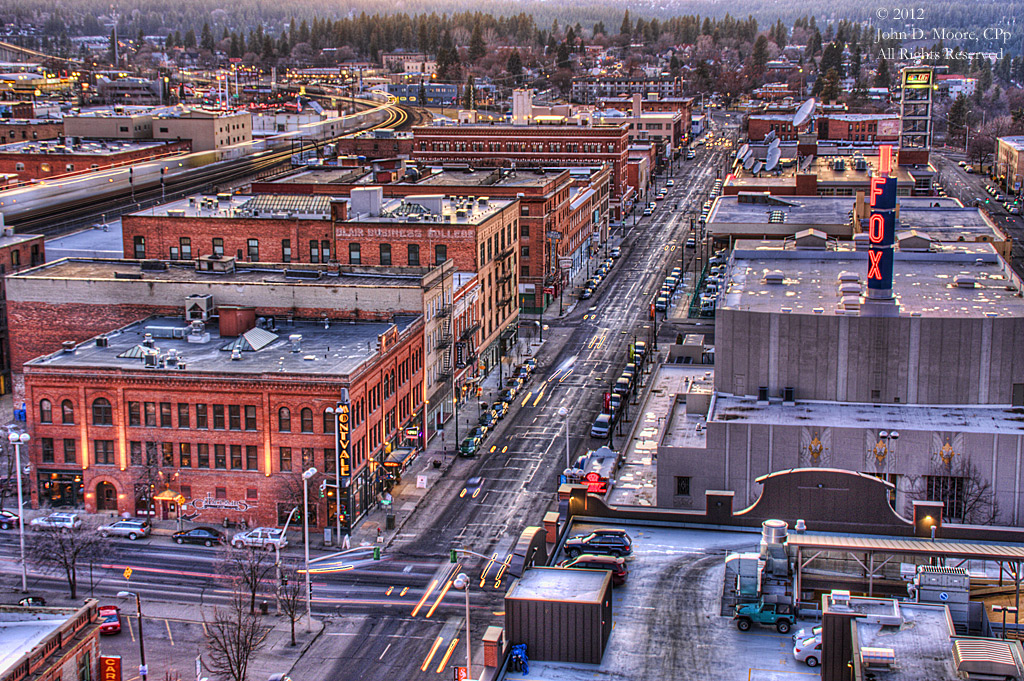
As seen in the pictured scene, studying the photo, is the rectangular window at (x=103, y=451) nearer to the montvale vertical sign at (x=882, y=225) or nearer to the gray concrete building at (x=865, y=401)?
the gray concrete building at (x=865, y=401)

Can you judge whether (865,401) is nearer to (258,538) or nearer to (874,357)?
(874,357)

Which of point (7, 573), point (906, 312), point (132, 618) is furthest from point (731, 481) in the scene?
point (7, 573)

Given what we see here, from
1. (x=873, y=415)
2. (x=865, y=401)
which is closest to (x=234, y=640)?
(x=873, y=415)

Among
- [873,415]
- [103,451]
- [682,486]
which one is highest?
[873,415]

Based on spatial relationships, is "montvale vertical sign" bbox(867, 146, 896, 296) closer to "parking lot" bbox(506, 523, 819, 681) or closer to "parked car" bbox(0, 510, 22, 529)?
"parking lot" bbox(506, 523, 819, 681)

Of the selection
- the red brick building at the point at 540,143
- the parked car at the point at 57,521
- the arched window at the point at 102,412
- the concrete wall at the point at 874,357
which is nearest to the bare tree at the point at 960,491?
the concrete wall at the point at 874,357

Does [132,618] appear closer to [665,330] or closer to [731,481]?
[731,481]
